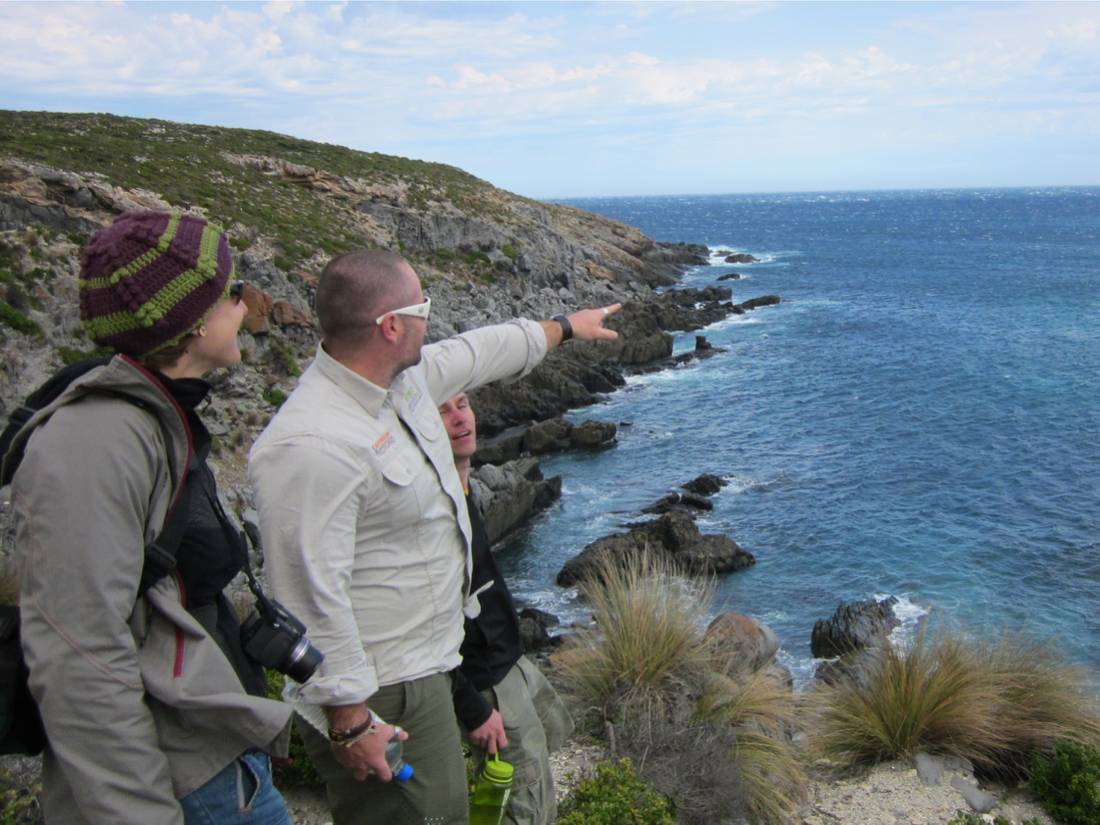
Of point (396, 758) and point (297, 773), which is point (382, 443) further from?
point (297, 773)

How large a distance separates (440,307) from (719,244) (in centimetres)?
7816

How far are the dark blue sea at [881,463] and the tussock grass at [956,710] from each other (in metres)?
1.80

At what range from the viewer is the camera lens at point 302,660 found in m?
2.24

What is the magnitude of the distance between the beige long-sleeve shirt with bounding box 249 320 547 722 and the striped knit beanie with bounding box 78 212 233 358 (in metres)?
0.47

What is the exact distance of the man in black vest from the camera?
10.1 feet

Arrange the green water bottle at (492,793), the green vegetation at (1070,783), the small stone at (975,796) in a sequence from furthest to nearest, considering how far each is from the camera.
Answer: the small stone at (975,796)
the green vegetation at (1070,783)
the green water bottle at (492,793)

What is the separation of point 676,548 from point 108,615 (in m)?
19.8

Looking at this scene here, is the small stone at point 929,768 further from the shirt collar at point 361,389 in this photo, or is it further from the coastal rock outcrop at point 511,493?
the coastal rock outcrop at point 511,493

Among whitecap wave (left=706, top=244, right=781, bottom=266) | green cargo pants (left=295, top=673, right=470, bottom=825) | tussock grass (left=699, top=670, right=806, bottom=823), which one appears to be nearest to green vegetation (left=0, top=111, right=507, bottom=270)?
tussock grass (left=699, top=670, right=806, bottom=823)

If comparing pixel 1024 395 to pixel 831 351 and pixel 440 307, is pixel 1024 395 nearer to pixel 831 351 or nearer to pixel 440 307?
pixel 831 351

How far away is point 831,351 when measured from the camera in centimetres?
4522

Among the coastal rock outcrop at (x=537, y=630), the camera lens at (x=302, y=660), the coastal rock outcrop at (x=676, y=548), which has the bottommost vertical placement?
the coastal rock outcrop at (x=537, y=630)

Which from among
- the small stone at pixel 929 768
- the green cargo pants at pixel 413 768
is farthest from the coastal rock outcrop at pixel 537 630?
the green cargo pants at pixel 413 768

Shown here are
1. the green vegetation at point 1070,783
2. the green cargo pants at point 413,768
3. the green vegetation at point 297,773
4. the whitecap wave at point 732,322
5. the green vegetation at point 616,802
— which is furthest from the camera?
the whitecap wave at point 732,322
